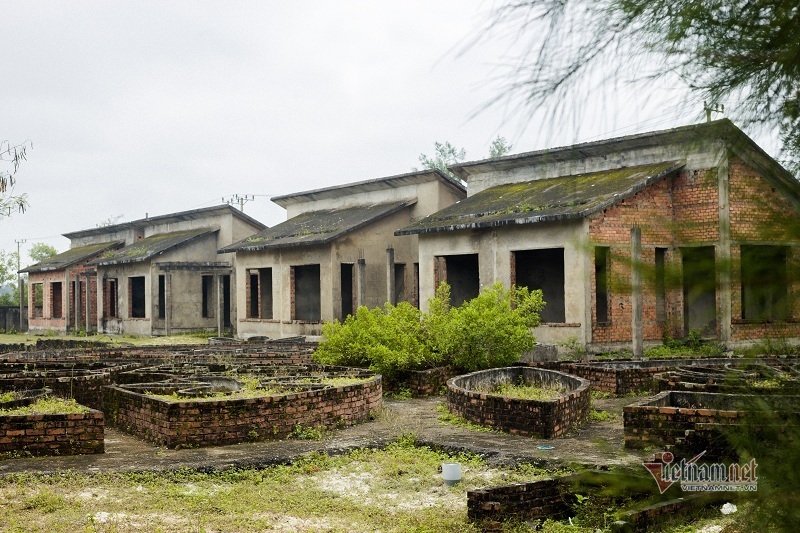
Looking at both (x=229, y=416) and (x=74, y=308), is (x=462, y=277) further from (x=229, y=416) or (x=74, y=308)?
(x=74, y=308)

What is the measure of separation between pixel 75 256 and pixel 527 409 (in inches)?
1166

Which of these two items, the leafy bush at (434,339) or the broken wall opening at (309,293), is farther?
the broken wall opening at (309,293)

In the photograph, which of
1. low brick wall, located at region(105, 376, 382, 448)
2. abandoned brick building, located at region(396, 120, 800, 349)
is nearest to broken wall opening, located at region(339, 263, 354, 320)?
abandoned brick building, located at region(396, 120, 800, 349)

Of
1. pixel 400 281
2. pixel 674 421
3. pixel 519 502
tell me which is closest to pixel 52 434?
pixel 519 502

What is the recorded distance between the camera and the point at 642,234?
7.41 feet

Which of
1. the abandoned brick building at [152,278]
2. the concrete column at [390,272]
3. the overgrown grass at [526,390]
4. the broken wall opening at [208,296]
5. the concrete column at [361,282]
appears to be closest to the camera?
the overgrown grass at [526,390]

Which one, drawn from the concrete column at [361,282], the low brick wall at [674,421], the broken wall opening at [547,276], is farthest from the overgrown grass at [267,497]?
the broken wall opening at [547,276]

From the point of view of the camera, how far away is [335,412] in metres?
10.1

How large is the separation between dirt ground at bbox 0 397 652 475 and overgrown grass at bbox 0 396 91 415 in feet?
1.76

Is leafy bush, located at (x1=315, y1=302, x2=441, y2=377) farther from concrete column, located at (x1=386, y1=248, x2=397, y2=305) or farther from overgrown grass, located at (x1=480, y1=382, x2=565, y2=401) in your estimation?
concrete column, located at (x1=386, y1=248, x2=397, y2=305)

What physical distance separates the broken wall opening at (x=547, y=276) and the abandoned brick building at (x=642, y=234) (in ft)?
0.13

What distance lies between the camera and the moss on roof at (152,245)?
28531 mm

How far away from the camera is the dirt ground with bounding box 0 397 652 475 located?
7.75 meters

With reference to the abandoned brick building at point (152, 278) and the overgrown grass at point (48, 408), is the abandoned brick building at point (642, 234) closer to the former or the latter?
the overgrown grass at point (48, 408)
